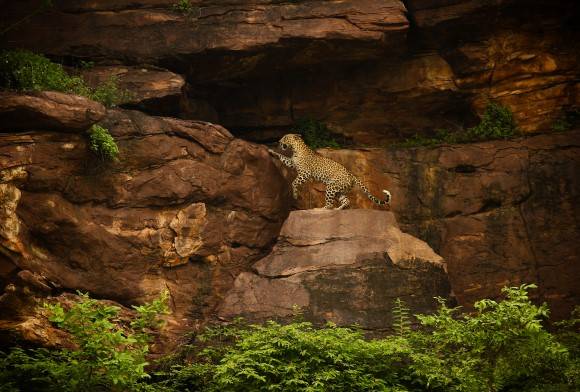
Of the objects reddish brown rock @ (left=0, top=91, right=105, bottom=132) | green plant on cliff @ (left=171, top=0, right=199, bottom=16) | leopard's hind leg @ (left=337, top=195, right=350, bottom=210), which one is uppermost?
green plant on cliff @ (left=171, top=0, right=199, bottom=16)

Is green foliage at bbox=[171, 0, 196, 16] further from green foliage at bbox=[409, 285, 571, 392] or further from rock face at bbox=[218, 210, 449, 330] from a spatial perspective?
green foliage at bbox=[409, 285, 571, 392]

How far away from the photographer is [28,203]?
42.9 feet

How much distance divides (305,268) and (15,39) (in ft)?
29.5

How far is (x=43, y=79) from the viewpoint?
579 inches

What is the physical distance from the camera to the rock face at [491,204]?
54.8 ft

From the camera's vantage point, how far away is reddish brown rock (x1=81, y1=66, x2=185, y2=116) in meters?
16.4

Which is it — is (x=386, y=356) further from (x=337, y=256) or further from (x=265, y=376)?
(x=337, y=256)

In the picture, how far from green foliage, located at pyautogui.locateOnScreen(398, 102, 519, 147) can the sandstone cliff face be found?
1.46 feet

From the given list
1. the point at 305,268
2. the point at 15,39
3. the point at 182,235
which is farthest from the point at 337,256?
the point at 15,39

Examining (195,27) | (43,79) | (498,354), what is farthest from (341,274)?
(43,79)

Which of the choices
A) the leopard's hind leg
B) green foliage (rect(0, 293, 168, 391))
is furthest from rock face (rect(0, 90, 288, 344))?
green foliage (rect(0, 293, 168, 391))

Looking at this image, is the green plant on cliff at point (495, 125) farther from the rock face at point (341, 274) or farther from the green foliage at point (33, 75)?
the green foliage at point (33, 75)

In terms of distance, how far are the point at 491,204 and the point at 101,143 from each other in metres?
9.40

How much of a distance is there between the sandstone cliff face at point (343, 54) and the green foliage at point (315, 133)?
1.04 ft
